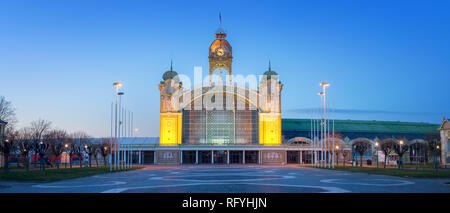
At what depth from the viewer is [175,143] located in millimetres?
92688

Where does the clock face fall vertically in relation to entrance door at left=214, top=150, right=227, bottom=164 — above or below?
above

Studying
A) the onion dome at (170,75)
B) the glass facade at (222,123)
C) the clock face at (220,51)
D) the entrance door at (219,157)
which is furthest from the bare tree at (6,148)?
the clock face at (220,51)

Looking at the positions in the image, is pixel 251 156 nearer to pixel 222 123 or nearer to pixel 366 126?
pixel 222 123

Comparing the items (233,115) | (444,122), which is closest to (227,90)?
(233,115)

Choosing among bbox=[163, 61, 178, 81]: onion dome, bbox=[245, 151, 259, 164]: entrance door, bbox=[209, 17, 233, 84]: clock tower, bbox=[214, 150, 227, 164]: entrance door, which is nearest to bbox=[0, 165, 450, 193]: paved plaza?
bbox=[214, 150, 227, 164]: entrance door

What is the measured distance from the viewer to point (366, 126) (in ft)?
395

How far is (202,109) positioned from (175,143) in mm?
10394

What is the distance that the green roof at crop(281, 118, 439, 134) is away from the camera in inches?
4496

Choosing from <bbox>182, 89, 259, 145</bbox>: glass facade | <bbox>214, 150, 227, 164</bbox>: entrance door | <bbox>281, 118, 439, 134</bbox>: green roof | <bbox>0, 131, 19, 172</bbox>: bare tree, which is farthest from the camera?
<bbox>281, 118, 439, 134</bbox>: green roof

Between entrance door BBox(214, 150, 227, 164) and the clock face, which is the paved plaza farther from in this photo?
the clock face

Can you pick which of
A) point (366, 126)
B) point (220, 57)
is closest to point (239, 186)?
point (220, 57)

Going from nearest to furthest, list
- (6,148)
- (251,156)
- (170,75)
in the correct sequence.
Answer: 1. (6,148)
2. (251,156)
3. (170,75)

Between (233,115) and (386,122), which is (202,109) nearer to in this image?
(233,115)

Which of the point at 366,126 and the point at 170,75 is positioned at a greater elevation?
the point at 170,75
